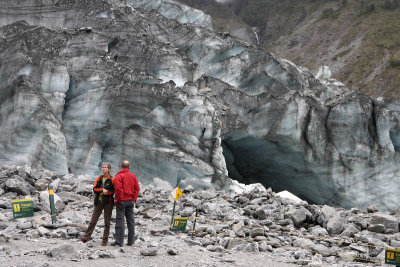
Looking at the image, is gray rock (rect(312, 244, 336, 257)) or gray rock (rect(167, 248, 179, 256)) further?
gray rock (rect(312, 244, 336, 257))

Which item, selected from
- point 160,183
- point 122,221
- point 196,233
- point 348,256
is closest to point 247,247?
point 196,233

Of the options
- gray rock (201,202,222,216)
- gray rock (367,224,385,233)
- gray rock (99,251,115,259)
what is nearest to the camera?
gray rock (99,251,115,259)

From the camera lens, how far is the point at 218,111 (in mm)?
19031

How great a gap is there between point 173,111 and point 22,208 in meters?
9.98

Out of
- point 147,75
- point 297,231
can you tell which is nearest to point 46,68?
point 147,75

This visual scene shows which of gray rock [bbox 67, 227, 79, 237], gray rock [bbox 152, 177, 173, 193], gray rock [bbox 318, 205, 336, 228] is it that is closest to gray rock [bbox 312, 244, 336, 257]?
gray rock [bbox 318, 205, 336, 228]

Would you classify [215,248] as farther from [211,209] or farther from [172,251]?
[211,209]

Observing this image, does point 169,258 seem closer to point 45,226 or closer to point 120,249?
point 120,249

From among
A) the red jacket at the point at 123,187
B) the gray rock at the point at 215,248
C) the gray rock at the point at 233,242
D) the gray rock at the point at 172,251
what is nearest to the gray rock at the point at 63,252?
the red jacket at the point at 123,187

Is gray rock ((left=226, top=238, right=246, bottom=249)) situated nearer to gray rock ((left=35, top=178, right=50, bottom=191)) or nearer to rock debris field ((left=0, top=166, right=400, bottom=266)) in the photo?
rock debris field ((left=0, top=166, right=400, bottom=266))

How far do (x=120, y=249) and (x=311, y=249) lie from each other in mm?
3702

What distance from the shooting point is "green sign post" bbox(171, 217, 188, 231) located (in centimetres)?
797

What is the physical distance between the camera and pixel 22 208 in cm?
774

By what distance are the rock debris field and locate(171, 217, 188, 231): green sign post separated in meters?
0.13
